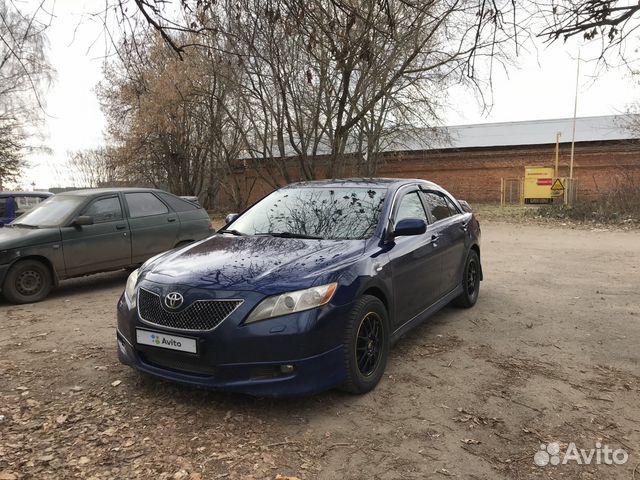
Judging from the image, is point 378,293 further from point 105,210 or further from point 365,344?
point 105,210

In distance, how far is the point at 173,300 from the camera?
3457 mm

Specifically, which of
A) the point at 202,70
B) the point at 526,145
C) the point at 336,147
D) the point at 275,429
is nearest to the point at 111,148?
the point at 202,70

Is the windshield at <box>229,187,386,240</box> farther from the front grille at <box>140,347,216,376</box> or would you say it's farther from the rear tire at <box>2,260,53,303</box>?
the rear tire at <box>2,260,53,303</box>

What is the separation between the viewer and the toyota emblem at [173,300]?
3434 millimetres

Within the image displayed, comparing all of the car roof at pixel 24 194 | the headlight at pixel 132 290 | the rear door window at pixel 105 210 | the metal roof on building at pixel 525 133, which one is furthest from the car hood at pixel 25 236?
the metal roof on building at pixel 525 133

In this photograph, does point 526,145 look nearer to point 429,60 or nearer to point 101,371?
point 429,60

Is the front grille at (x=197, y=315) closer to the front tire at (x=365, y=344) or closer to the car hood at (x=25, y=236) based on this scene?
the front tire at (x=365, y=344)

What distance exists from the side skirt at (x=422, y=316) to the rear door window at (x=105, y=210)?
5.23m

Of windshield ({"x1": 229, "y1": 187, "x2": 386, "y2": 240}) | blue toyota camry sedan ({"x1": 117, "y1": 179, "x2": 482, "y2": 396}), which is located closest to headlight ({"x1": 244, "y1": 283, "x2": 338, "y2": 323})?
blue toyota camry sedan ({"x1": 117, "y1": 179, "x2": 482, "y2": 396})

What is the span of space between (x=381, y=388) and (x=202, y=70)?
53.1ft

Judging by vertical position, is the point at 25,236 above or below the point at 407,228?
below

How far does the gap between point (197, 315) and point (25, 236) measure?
4.79 metres

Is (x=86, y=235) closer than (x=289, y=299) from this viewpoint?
No

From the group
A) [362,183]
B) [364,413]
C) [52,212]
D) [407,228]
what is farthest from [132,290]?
[52,212]
